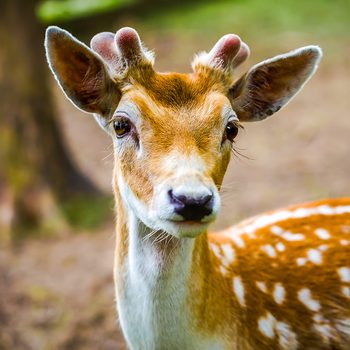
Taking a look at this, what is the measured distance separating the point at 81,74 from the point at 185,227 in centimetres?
100

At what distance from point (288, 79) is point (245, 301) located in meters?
1.16

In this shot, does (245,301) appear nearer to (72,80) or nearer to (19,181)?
(72,80)

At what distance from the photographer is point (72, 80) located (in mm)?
3562

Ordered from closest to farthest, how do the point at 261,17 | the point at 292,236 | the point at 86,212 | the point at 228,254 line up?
the point at 228,254 < the point at 292,236 < the point at 86,212 < the point at 261,17

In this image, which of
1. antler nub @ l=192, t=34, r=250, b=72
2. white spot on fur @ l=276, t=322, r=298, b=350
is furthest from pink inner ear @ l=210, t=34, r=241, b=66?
white spot on fur @ l=276, t=322, r=298, b=350

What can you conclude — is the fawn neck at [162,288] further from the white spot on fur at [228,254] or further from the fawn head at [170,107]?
the white spot on fur at [228,254]

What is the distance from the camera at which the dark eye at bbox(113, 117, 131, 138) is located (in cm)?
341

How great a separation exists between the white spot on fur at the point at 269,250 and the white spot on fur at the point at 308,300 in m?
0.26

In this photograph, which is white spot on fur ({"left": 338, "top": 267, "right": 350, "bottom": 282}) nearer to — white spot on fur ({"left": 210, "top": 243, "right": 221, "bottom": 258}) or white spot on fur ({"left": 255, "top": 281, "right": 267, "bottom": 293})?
white spot on fur ({"left": 255, "top": 281, "right": 267, "bottom": 293})

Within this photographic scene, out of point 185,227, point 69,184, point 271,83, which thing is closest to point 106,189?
point 69,184

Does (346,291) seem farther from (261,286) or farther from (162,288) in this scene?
(162,288)

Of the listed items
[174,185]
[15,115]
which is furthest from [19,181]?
[174,185]

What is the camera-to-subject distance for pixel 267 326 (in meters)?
3.85

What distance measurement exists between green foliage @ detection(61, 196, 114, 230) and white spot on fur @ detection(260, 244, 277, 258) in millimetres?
3361
